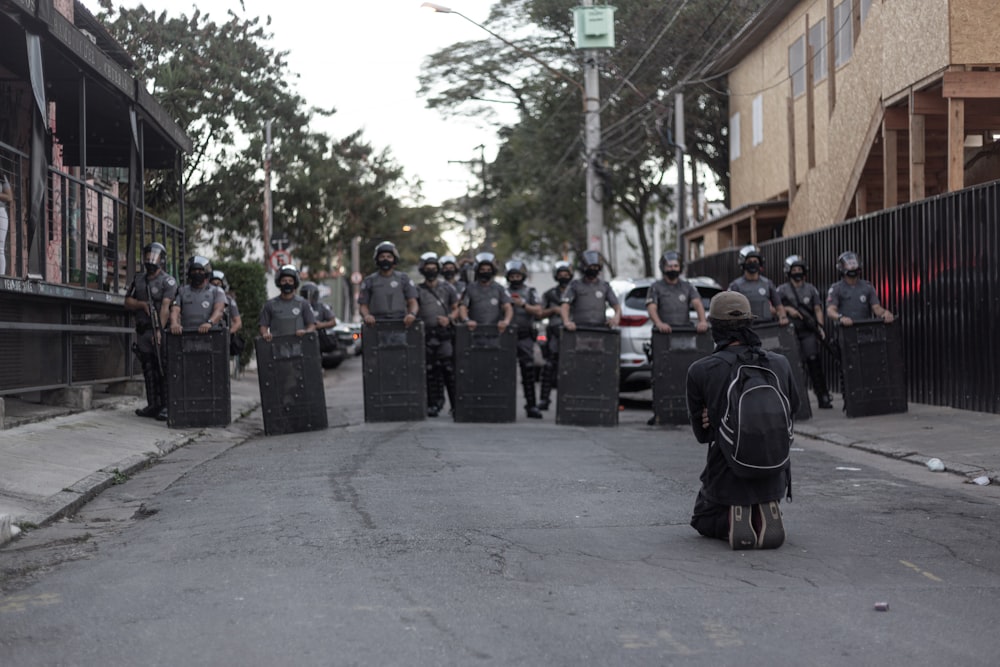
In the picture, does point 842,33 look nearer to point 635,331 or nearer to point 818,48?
point 818,48

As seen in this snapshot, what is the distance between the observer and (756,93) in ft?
99.5

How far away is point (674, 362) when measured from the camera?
1459cm

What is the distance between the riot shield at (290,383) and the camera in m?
14.2

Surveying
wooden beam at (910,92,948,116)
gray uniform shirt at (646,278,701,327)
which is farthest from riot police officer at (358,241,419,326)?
wooden beam at (910,92,948,116)

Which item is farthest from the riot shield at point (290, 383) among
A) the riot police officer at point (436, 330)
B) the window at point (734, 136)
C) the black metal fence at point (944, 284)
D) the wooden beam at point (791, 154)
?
the window at point (734, 136)

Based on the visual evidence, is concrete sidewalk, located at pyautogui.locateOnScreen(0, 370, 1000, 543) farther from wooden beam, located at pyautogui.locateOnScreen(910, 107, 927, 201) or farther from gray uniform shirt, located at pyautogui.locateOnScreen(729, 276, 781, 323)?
wooden beam, located at pyautogui.locateOnScreen(910, 107, 927, 201)

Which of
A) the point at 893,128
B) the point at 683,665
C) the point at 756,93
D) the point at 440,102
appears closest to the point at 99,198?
the point at 893,128

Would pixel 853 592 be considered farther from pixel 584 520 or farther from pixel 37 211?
pixel 37 211

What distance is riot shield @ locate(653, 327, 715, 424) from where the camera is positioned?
14.6m

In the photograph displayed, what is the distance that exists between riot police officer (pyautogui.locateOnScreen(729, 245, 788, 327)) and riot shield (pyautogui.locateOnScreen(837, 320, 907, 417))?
0.78 m

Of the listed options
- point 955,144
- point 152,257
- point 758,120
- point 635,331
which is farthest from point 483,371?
point 758,120

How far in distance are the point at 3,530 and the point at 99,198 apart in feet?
29.5

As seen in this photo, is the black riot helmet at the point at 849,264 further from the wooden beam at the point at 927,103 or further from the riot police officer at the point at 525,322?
the wooden beam at the point at 927,103

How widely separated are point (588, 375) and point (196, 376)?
4.36 meters
